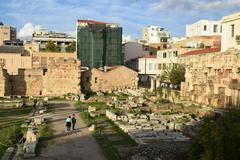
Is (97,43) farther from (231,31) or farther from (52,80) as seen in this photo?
(231,31)

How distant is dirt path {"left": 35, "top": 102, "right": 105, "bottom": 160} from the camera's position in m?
20.3

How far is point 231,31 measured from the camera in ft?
117

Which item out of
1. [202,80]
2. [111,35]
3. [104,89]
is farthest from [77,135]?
[111,35]

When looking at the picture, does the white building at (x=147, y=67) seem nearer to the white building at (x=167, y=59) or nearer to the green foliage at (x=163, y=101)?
the white building at (x=167, y=59)

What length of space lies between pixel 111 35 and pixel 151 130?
1687 inches

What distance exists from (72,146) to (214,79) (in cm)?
1843

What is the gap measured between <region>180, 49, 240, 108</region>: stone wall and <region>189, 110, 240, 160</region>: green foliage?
17.7m

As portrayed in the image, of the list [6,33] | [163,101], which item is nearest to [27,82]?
[163,101]

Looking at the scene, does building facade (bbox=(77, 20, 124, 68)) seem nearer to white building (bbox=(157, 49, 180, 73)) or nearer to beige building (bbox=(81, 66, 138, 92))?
white building (bbox=(157, 49, 180, 73))

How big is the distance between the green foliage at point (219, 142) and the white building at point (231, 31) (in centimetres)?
2088

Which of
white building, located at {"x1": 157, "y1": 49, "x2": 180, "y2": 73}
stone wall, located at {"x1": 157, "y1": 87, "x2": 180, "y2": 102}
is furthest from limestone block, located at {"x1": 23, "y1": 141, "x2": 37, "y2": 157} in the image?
white building, located at {"x1": 157, "y1": 49, "x2": 180, "y2": 73}

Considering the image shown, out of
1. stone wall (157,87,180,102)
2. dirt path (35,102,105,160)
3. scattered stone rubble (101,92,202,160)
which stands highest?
stone wall (157,87,180,102)

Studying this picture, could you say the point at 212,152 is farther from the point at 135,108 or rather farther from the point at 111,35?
the point at 111,35

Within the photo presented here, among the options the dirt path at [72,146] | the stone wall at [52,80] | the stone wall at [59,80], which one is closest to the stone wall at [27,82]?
the stone wall at [52,80]
